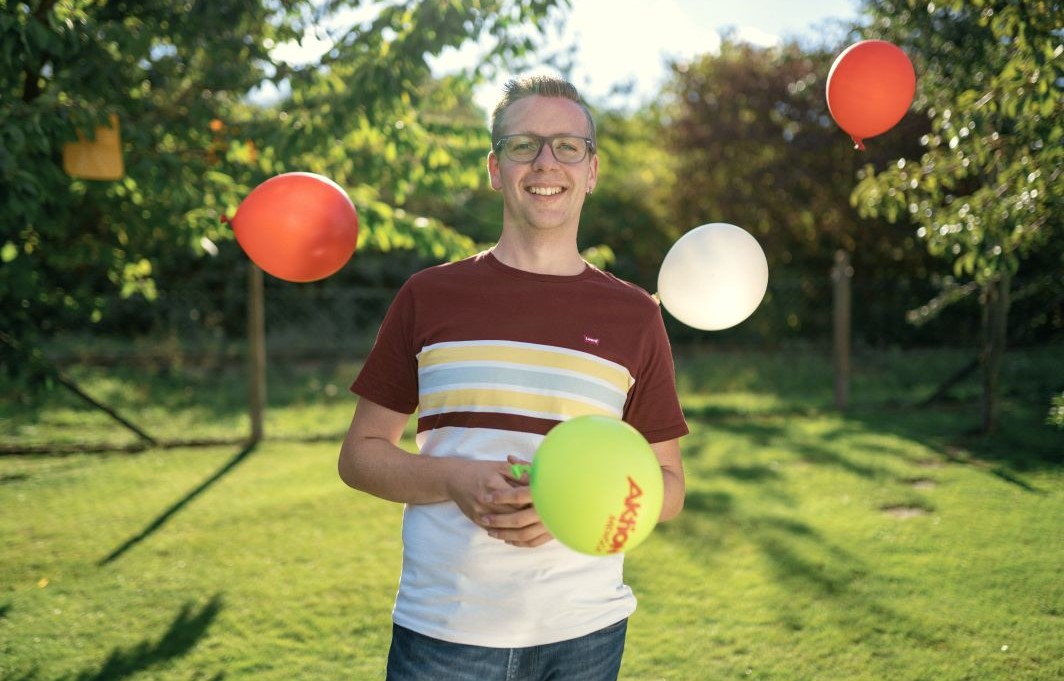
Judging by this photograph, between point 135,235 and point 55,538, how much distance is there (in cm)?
205

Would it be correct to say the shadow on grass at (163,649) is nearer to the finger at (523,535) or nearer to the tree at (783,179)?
the finger at (523,535)

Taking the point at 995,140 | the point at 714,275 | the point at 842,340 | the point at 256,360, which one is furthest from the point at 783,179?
the point at 714,275

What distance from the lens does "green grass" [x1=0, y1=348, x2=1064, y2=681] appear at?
3367 millimetres

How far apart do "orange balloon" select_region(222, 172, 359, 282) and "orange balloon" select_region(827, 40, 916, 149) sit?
6.29 feet

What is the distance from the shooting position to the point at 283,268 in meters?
2.57

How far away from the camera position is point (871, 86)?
307cm

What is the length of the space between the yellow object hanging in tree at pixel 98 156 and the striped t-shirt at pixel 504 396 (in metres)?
2.95

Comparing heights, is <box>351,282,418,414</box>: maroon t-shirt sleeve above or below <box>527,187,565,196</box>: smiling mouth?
below

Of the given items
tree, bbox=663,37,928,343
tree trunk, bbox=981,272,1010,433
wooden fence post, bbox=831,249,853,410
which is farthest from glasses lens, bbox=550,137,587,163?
tree, bbox=663,37,928,343

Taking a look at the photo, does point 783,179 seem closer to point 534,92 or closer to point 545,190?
point 534,92

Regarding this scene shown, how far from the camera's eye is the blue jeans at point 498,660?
1616mm

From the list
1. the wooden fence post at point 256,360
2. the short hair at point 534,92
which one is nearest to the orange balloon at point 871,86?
the short hair at point 534,92

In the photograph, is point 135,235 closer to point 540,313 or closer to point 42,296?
point 42,296

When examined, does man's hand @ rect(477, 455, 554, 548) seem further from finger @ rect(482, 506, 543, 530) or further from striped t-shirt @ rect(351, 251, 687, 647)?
striped t-shirt @ rect(351, 251, 687, 647)
